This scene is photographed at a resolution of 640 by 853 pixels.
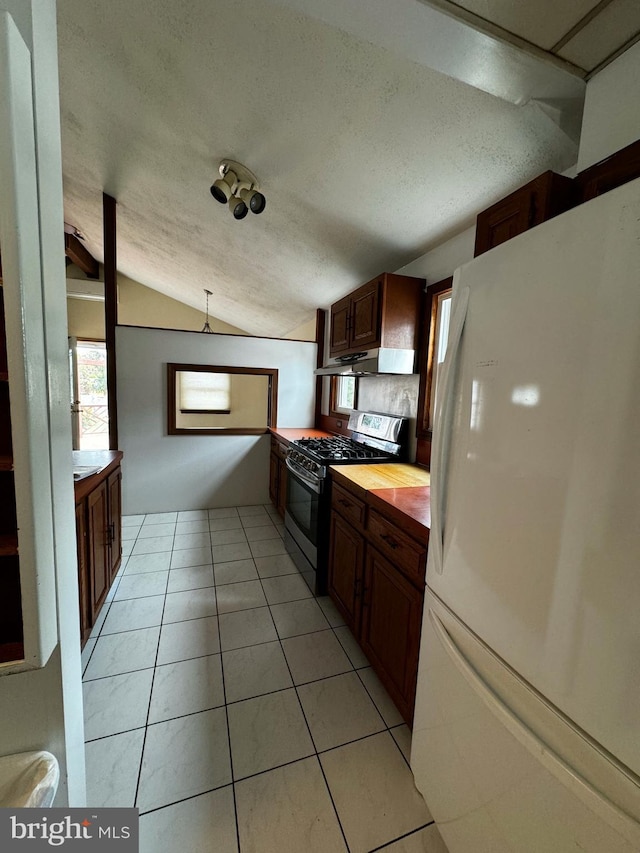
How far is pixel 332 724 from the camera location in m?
1.42

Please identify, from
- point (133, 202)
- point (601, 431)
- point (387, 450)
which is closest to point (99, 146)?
point (133, 202)

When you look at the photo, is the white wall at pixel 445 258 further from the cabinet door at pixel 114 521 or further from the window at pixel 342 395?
the cabinet door at pixel 114 521

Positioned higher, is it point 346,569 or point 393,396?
point 393,396

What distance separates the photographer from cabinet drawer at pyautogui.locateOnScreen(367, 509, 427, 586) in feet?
4.11

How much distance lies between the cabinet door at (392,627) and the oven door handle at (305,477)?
2.04 ft

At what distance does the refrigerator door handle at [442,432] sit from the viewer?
0.96m

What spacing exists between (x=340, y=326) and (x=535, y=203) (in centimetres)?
187

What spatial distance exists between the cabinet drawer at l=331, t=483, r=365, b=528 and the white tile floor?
2.35ft

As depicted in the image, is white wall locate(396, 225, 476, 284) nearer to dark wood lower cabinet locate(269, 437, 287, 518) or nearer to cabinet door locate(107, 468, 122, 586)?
dark wood lower cabinet locate(269, 437, 287, 518)

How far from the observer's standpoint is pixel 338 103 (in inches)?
53.4

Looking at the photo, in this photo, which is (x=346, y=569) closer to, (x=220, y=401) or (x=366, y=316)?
(x=366, y=316)

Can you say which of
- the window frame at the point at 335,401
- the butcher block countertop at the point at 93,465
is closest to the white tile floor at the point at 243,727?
the butcher block countertop at the point at 93,465

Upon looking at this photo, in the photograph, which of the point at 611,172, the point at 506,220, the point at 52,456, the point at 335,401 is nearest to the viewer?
the point at 52,456

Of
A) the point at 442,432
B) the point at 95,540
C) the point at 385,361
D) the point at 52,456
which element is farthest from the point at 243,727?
the point at 385,361
